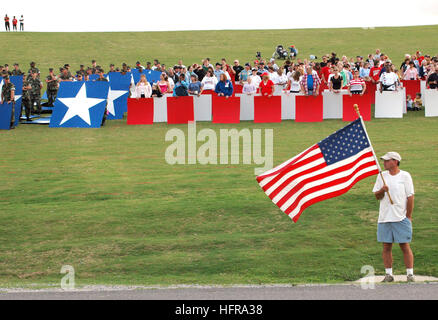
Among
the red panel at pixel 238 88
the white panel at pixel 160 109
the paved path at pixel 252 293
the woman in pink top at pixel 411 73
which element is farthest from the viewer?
the red panel at pixel 238 88

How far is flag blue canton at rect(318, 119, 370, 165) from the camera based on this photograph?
31.5 feet

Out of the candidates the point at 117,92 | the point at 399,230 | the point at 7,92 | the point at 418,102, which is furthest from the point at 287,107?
the point at 399,230

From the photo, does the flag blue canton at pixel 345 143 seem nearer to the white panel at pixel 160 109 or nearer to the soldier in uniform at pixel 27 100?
the white panel at pixel 160 109

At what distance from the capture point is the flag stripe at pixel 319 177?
9.64m

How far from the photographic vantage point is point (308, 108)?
86.6ft

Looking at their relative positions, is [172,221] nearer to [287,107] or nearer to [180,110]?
[180,110]

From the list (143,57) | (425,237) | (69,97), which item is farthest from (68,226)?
(143,57)

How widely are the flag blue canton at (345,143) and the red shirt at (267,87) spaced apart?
17061 millimetres

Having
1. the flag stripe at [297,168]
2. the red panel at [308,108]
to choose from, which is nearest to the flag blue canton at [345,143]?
the flag stripe at [297,168]

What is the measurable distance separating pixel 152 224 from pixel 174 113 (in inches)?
546

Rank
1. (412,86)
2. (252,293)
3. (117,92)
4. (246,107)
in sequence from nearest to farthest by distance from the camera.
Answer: (252,293)
(246,107)
(117,92)
(412,86)

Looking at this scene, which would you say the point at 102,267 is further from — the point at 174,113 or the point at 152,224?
the point at 174,113

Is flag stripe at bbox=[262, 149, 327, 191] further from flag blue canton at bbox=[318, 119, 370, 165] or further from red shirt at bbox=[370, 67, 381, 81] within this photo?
red shirt at bbox=[370, 67, 381, 81]

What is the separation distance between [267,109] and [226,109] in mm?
1516
